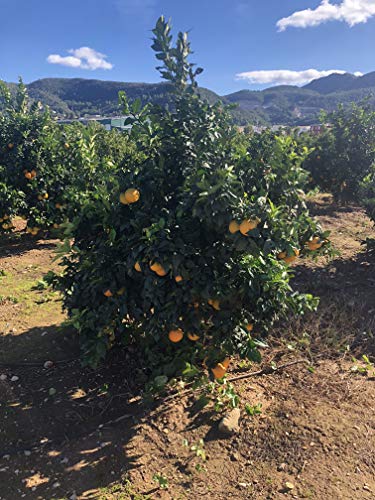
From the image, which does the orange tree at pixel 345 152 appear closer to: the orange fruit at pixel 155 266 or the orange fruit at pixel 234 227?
the orange fruit at pixel 234 227

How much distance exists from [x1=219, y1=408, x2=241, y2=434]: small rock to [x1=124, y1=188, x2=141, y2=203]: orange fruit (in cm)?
166

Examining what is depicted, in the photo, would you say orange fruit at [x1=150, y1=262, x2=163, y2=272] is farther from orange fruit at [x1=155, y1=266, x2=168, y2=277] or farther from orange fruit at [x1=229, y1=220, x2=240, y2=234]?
orange fruit at [x1=229, y1=220, x2=240, y2=234]

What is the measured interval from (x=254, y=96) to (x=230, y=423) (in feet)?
399

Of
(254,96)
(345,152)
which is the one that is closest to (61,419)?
(345,152)

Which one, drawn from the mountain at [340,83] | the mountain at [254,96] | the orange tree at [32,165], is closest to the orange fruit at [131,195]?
the orange tree at [32,165]

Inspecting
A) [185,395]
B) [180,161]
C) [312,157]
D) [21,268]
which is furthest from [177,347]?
[312,157]

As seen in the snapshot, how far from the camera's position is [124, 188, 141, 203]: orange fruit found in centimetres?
262

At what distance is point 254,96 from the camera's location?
113875 millimetres

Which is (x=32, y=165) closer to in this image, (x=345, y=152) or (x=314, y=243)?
(x=314, y=243)

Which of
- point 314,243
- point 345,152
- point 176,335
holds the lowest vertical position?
point 176,335

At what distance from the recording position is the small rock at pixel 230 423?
8.93ft

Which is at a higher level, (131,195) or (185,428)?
(131,195)

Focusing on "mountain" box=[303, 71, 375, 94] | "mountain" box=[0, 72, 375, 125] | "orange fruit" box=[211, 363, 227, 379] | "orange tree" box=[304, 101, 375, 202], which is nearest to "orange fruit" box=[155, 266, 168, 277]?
"orange fruit" box=[211, 363, 227, 379]

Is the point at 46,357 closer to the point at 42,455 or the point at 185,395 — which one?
the point at 42,455
